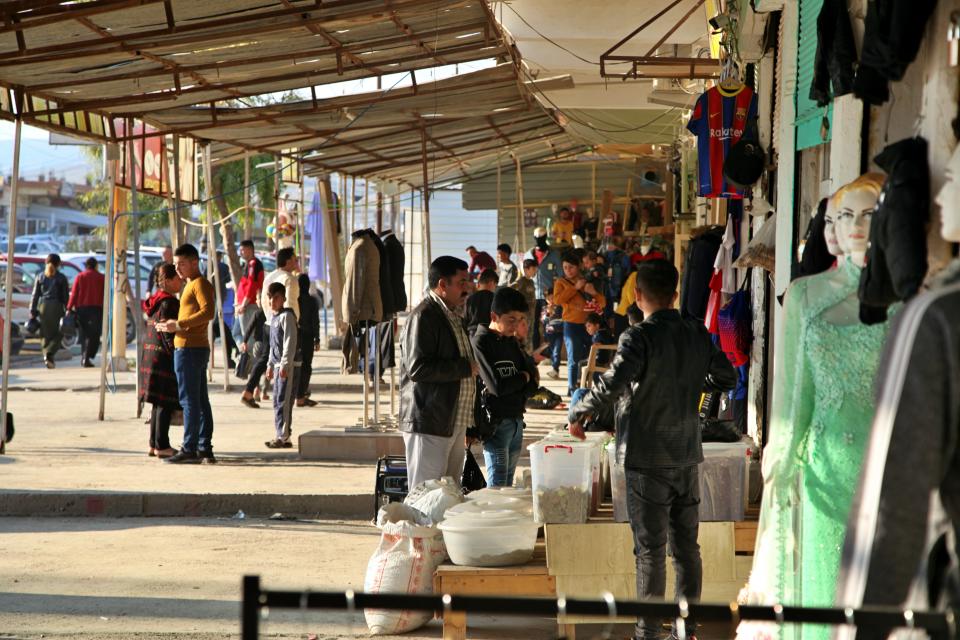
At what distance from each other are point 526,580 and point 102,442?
27.3ft

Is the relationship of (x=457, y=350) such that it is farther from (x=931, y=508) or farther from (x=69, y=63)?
(x=931, y=508)

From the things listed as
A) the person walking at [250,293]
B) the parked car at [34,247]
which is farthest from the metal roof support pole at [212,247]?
the parked car at [34,247]

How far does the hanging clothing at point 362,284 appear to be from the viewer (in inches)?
493

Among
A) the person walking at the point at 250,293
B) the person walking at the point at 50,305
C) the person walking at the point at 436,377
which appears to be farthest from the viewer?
the person walking at the point at 50,305

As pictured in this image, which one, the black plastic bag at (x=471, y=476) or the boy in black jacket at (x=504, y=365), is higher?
the boy in black jacket at (x=504, y=365)

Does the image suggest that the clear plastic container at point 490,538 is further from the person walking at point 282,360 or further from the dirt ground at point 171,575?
the person walking at point 282,360

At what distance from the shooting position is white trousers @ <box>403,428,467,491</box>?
7.95m

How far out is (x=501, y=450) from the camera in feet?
27.4

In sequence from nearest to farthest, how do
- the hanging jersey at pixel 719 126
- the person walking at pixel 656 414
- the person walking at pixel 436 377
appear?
the person walking at pixel 656 414, the person walking at pixel 436 377, the hanging jersey at pixel 719 126

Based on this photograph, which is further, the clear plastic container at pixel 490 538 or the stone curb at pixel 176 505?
the stone curb at pixel 176 505

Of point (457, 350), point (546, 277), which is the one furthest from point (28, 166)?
point (457, 350)

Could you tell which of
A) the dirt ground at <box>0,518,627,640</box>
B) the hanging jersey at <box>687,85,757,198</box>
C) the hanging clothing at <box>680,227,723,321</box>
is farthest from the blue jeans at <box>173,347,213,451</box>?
the hanging jersey at <box>687,85,757,198</box>

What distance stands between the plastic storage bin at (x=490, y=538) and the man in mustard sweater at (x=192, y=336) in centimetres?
566

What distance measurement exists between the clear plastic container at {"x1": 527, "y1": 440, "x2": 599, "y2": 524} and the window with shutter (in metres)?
1.93
